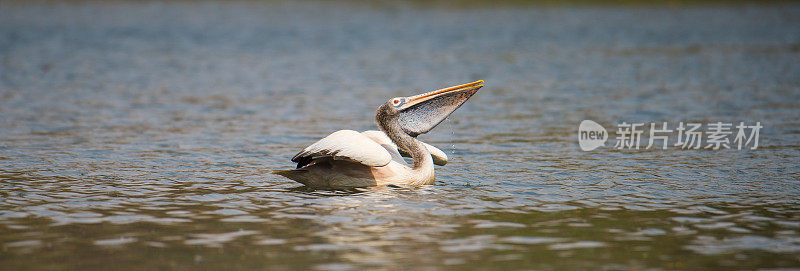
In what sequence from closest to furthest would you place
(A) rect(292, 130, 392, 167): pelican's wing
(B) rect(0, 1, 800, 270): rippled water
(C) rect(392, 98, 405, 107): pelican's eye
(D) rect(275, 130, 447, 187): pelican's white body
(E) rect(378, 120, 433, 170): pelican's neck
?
(B) rect(0, 1, 800, 270): rippled water → (A) rect(292, 130, 392, 167): pelican's wing → (D) rect(275, 130, 447, 187): pelican's white body → (E) rect(378, 120, 433, 170): pelican's neck → (C) rect(392, 98, 405, 107): pelican's eye

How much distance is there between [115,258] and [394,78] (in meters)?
18.3

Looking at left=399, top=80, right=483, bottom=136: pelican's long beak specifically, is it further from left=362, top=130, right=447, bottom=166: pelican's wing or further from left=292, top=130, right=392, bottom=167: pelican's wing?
left=292, top=130, right=392, bottom=167: pelican's wing

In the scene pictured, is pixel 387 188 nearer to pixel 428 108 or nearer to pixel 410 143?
pixel 410 143

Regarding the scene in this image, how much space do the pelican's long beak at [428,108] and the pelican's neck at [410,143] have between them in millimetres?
100

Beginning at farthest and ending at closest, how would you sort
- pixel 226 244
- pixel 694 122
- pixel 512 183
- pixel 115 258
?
1. pixel 694 122
2. pixel 512 183
3. pixel 226 244
4. pixel 115 258

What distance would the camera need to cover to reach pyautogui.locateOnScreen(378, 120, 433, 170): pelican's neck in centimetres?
1067

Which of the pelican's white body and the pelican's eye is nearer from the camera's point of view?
the pelican's white body

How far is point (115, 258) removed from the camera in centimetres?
751

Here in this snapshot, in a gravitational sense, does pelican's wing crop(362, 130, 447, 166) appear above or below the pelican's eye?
below

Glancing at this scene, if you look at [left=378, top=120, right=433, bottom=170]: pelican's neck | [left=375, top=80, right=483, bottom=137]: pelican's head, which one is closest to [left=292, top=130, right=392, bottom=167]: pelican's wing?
[left=378, top=120, right=433, bottom=170]: pelican's neck

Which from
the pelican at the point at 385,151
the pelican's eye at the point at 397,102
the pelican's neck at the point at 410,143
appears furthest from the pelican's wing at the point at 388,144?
the pelican's eye at the point at 397,102

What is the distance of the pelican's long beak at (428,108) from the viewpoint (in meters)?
10.8

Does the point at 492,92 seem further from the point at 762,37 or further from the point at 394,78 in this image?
the point at 762,37

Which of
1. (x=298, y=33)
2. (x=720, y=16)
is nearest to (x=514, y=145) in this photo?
(x=298, y=33)
